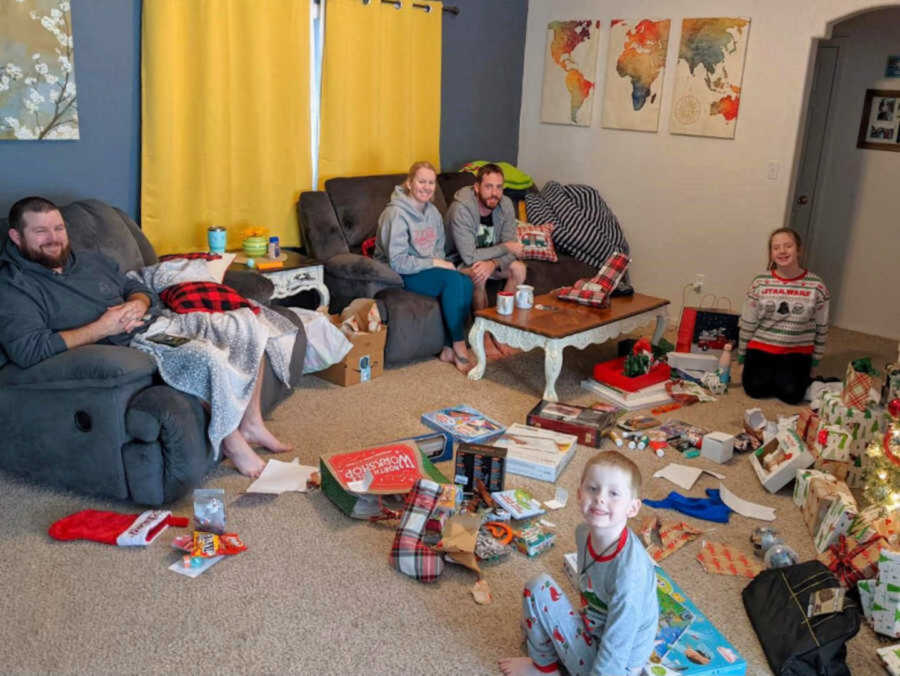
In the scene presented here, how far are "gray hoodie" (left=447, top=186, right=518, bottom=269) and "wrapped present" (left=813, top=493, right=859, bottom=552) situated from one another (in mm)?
2461

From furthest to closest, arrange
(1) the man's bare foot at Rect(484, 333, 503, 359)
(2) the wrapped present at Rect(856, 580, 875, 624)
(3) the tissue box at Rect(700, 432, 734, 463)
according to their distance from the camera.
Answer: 1. (1) the man's bare foot at Rect(484, 333, 503, 359)
2. (3) the tissue box at Rect(700, 432, 734, 463)
3. (2) the wrapped present at Rect(856, 580, 875, 624)

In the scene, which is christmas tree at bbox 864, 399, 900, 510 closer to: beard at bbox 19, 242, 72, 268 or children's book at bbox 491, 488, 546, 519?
children's book at bbox 491, 488, 546, 519

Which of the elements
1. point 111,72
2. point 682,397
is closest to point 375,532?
point 682,397

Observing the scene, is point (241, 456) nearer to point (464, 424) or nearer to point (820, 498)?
point (464, 424)

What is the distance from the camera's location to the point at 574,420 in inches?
143

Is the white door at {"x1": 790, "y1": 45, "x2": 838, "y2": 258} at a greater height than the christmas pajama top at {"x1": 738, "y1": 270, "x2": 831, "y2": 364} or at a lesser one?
greater

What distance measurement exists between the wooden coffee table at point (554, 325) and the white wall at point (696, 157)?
1.15 m

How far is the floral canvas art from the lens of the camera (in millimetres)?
3566

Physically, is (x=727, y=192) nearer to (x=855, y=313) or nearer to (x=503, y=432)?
(x=855, y=313)

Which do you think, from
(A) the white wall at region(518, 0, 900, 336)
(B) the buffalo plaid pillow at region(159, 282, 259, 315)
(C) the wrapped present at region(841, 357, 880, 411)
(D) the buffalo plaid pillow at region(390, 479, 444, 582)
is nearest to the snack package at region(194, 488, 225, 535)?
(D) the buffalo plaid pillow at region(390, 479, 444, 582)

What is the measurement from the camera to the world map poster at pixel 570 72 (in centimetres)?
580

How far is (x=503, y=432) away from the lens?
3504 mm

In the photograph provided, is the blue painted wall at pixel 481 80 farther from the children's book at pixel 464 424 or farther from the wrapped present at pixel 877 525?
the wrapped present at pixel 877 525

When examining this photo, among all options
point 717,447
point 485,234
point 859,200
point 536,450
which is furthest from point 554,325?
point 859,200
